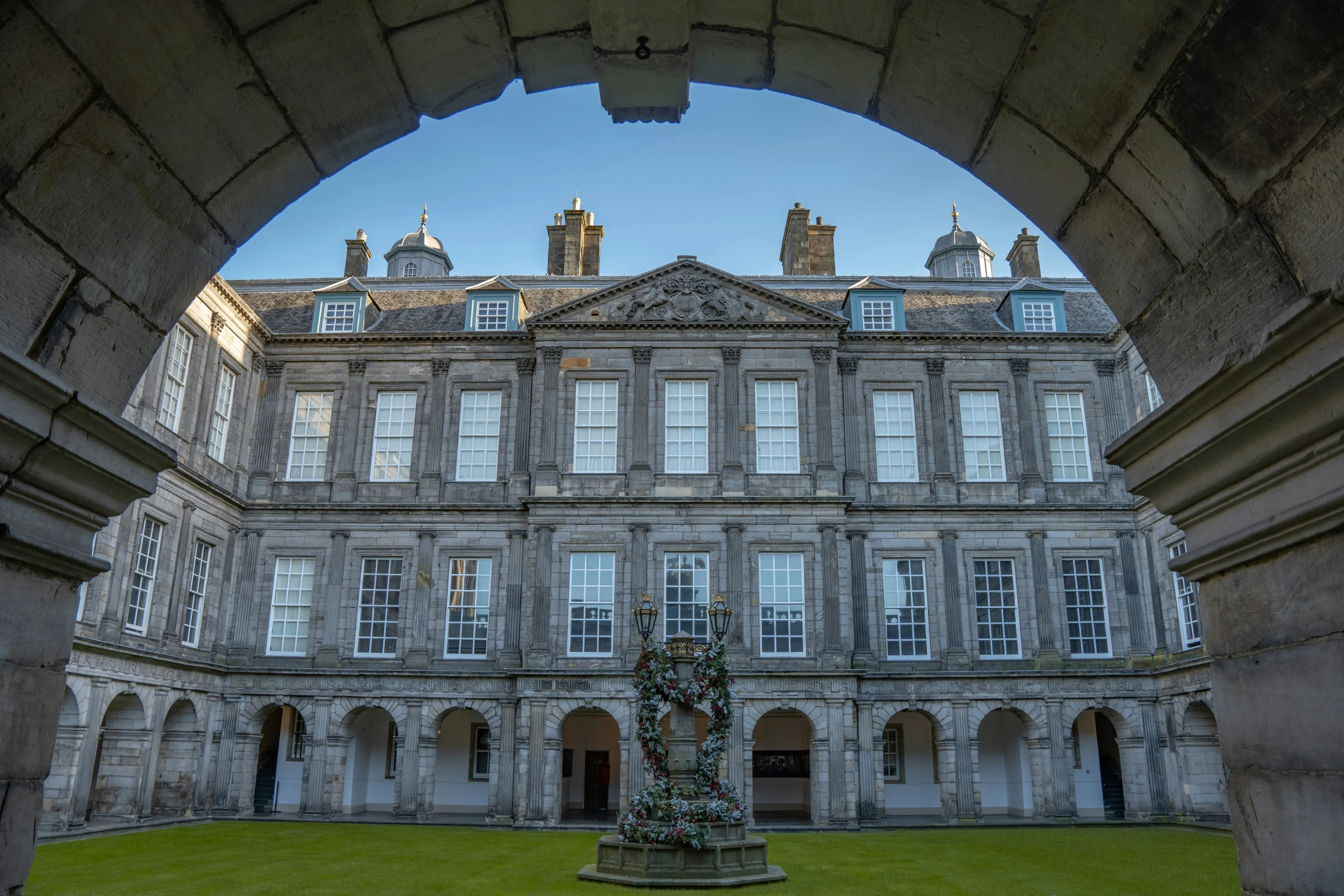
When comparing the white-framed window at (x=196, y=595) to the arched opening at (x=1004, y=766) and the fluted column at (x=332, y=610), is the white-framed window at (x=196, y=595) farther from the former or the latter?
the arched opening at (x=1004, y=766)

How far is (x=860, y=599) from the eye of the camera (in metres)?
26.3

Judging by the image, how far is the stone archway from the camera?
3.22 meters

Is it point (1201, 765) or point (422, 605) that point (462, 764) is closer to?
point (422, 605)

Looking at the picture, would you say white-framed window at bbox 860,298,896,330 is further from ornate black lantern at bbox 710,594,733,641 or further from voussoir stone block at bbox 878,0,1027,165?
voussoir stone block at bbox 878,0,1027,165

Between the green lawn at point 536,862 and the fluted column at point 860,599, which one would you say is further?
the fluted column at point 860,599

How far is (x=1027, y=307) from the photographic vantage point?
2914 cm

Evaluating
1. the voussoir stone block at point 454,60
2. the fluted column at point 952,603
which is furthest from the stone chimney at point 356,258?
the voussoir stone block at point 454,60

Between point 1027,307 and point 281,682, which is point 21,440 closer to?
point 281,682

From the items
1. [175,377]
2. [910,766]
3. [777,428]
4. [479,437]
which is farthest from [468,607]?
[910,766]

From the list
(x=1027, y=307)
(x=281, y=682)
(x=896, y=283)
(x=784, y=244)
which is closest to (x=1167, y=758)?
(x=1027, y=307)

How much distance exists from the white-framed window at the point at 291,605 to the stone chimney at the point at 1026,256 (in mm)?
23567

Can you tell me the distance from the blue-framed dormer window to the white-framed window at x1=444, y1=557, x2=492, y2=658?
16.3m

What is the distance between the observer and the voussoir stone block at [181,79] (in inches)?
132

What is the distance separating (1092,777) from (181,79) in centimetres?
2852
